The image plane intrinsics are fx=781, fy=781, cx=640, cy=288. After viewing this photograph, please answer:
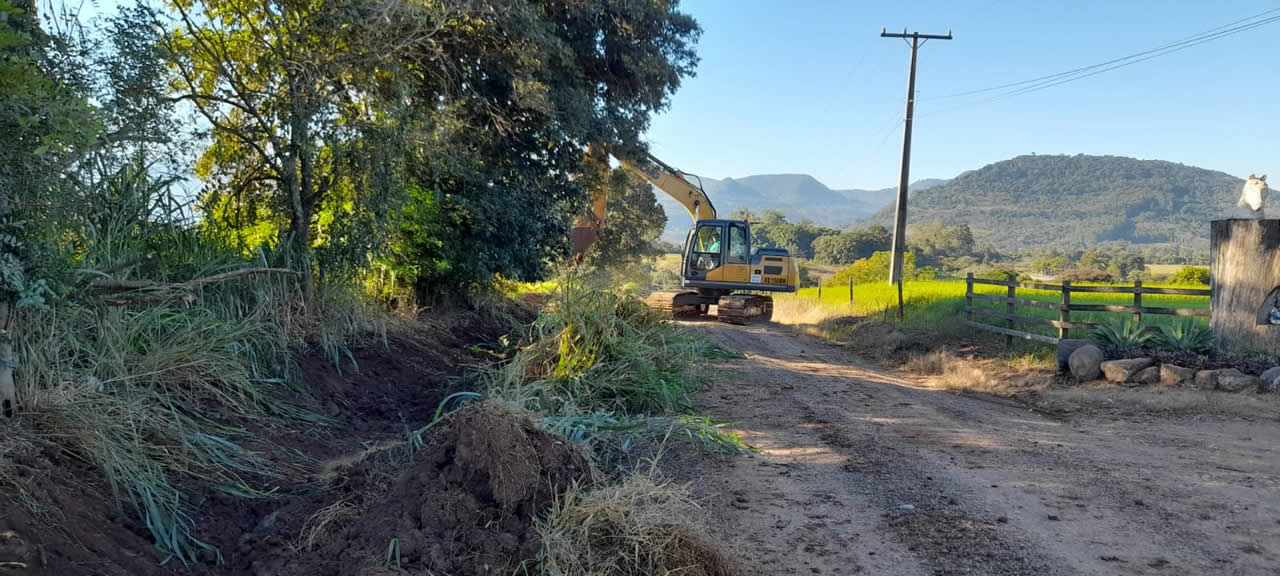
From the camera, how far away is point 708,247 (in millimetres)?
22000

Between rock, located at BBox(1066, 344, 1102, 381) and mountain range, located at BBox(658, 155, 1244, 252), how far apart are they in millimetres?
104765

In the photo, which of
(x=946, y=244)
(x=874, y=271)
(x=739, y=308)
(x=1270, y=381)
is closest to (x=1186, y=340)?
(x=1270, y=381)

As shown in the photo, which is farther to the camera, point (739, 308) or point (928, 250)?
point (928, 250)

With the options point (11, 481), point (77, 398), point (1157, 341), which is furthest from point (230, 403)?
point (1157, 341)

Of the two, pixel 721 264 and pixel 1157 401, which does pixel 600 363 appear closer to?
pixel 1157 401

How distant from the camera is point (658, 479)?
210 inches

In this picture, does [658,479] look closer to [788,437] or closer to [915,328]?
[788,437]

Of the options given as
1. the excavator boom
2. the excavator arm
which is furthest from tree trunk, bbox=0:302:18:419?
the excavator boom

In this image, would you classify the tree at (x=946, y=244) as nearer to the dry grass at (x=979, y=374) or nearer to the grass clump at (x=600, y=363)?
the dry grass at (x=979, y=374)

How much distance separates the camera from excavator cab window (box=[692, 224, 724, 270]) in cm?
2175

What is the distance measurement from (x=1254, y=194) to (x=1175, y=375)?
386 cm

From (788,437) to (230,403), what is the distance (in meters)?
4.67

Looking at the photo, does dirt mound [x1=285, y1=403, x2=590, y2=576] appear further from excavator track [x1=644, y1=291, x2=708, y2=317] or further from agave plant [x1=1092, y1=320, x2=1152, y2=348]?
excavator track [x1=644, y1=291, x2=708, y2=317]

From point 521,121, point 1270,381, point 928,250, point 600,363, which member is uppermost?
point 521,121
